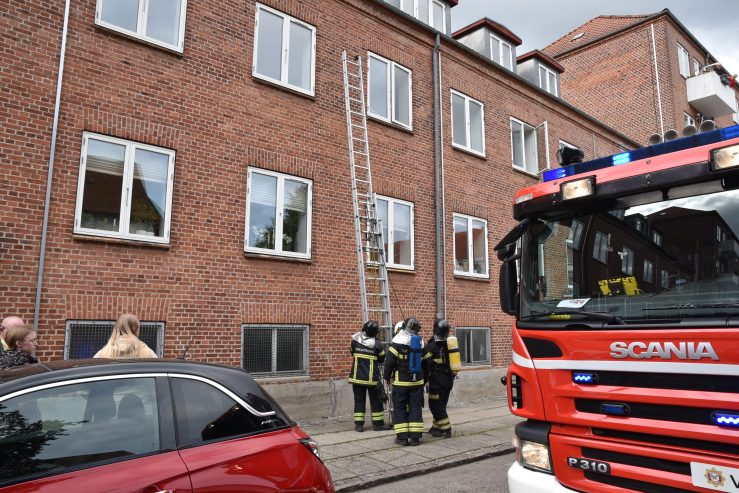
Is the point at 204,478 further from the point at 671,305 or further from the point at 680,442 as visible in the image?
the point at 671,305

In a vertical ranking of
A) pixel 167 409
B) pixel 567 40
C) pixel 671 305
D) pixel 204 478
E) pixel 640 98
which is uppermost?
pixel 567 40

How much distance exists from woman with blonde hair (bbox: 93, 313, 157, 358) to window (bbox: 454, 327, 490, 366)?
8594 millimetres

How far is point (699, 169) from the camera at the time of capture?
371 centimetres

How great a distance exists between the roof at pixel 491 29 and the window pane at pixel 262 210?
389 inches

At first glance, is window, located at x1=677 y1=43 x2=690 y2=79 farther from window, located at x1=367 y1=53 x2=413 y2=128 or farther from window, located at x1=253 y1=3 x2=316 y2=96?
window, located at x1=253 y1=3 x2=316 y2=96

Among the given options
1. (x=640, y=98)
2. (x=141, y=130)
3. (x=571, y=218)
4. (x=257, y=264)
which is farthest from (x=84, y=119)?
(x=640, y=98)

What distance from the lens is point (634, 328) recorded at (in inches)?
139

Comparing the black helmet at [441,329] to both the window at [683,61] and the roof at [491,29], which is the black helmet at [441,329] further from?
the window at [683,61]

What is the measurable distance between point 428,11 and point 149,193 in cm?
956

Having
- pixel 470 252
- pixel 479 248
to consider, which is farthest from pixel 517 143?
pixel 470 252

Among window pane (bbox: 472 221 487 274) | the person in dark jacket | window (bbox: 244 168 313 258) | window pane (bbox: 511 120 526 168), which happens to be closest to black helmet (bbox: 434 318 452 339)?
the person in dark jacket

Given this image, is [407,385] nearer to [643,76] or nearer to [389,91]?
[389,91]

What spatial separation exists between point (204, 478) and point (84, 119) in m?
6.59

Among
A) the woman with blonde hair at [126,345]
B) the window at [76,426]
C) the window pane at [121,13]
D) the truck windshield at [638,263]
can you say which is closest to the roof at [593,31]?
the window pane at [121,13]
